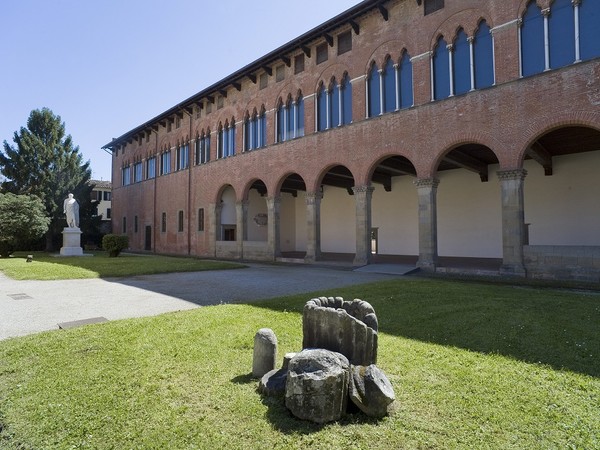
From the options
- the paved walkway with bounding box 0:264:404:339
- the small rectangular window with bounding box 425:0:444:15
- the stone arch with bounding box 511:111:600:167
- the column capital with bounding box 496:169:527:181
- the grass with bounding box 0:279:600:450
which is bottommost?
the grass with bounding box 0:279:600:450

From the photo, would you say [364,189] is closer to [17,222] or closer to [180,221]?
[180,221]

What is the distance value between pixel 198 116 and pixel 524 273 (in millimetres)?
25299

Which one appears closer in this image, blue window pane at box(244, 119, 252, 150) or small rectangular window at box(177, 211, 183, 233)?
blue window pane at box(244, 119, 252, 150)

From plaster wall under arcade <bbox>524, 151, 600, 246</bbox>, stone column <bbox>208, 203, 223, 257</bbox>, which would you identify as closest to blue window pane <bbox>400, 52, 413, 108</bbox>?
plaster wall under arcade <bbox>524, 151, 600, 246</bbox>

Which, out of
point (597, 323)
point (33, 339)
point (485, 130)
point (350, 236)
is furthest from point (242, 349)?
point (350, 236)

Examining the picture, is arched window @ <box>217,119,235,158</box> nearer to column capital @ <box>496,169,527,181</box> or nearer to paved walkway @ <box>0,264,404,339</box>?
paved walkway @ <box>0,264,404,339</box>

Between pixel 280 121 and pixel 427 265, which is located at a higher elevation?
pixel 280 121

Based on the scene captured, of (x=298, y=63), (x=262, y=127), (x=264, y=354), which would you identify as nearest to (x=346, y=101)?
(x=298, y=63)

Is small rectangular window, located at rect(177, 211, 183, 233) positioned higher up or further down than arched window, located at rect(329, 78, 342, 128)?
further down

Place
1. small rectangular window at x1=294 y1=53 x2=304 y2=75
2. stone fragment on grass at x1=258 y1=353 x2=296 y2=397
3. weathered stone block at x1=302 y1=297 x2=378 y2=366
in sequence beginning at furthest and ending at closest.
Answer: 1. small rectangular window at x1=294 y1=53 x2=304 y2=75
2. weathered stone block at x1=302 y1=297 x2=378 y2=366
3. stone fragment on grass at x1=258 y1=353 x2=296 y2=397

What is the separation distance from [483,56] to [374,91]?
4993mm

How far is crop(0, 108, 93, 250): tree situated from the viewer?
37.1 metres

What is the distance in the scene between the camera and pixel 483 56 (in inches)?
575

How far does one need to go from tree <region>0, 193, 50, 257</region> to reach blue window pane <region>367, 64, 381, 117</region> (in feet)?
87.8
